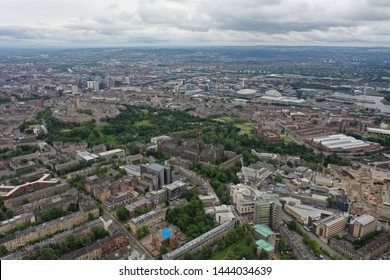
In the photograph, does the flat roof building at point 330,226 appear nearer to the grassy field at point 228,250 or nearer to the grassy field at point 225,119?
the grassy field at point 228,250


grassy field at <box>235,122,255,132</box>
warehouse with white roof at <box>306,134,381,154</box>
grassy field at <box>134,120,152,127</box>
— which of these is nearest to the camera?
warehouse with white roof at <box>306,134,381,154</box>

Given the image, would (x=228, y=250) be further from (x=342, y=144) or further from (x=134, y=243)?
(x=342, y=144)

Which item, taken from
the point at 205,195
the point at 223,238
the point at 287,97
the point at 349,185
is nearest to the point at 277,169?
the point at 349,185

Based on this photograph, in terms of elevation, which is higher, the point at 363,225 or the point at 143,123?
the point at 363,225

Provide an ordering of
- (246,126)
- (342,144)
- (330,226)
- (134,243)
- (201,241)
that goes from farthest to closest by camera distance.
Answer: (246,126) → (342,144) → (330,226) → (134,243) → (201,241)

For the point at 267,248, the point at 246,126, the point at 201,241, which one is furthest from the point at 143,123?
the point at 267,248

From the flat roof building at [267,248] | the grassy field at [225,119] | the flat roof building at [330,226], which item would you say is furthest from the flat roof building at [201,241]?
the grassy field at [225,119]

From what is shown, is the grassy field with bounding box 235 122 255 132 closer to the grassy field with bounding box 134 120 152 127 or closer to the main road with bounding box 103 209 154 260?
the grassy field with bounding box 134 120 152 127

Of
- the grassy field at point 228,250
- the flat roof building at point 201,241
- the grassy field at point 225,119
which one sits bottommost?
the grassy field at point 228,250

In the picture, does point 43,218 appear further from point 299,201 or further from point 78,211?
point 299,201

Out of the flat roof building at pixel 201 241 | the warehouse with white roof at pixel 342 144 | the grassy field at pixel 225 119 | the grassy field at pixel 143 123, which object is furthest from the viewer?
the grassy field at pixel 225 119

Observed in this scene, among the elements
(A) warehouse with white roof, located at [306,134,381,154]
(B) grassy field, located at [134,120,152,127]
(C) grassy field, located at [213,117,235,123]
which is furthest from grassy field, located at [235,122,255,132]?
(B) grassy field, located at [134,120,152,127]

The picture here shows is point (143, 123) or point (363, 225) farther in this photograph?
point (143, 123)
